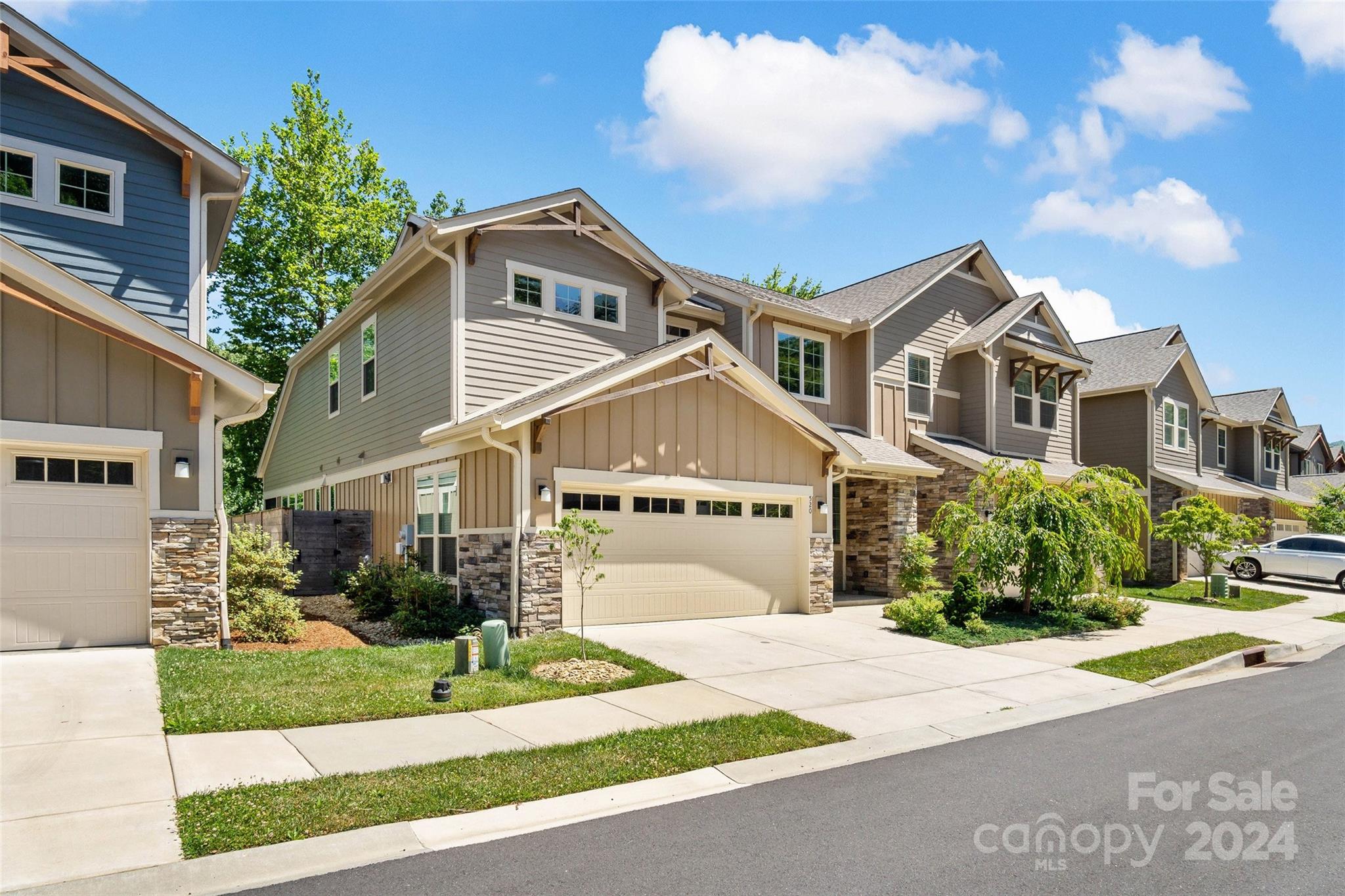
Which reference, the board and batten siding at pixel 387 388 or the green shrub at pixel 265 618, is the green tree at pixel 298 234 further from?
the green shrub at pixel 265 618

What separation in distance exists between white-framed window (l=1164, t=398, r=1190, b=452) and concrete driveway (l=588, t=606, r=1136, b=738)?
1881 centimetres

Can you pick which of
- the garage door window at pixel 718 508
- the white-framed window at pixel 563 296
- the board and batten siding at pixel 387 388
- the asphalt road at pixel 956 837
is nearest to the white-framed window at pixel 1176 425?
the garage door window at pixel 718 508

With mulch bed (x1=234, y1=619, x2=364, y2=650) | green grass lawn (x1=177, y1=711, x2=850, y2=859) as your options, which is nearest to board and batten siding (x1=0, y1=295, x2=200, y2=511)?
mulch bed (x1=234, y1=619, x2=364, y2=650)

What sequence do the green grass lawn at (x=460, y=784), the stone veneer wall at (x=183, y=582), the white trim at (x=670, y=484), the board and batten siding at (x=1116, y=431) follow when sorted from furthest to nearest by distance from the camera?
the board and batten siding at (x=1116, y=431), the white trim at (x=670, y=484), the stone veneer wall at (x=183, y=582), the green grass lawn at (x=460, y=784)

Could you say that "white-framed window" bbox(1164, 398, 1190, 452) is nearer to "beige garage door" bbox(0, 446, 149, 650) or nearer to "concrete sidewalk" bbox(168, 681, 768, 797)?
"concrete sidewalk" bbox(168, 681, 768, 797)

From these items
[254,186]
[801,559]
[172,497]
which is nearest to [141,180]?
[172,497]

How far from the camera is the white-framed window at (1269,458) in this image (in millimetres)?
33938

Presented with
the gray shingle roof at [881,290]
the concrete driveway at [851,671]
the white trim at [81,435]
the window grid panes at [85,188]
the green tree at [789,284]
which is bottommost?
the concrete driveway at [851,671]

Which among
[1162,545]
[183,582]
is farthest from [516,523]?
[1162,545]

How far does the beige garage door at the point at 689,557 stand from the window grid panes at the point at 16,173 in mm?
8510

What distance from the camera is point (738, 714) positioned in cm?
832

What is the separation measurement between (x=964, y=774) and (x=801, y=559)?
30.9 feet

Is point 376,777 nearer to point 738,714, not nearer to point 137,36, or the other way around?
point 738,714

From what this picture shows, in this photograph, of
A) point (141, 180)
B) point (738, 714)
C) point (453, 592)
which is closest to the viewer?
point (738, 714)
